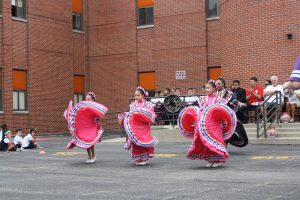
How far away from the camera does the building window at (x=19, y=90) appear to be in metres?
28.2

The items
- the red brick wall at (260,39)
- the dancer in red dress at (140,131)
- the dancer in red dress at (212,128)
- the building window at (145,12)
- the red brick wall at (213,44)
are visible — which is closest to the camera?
the dancer in red dress at (212,128)

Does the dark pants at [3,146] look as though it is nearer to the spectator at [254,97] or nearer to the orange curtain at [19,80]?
the spectator at [254,97]

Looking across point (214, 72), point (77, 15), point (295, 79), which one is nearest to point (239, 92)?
point (214, 72)

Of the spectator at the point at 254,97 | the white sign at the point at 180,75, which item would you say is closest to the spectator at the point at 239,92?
the spectator at the point at 254,97

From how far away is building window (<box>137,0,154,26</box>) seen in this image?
102 ft

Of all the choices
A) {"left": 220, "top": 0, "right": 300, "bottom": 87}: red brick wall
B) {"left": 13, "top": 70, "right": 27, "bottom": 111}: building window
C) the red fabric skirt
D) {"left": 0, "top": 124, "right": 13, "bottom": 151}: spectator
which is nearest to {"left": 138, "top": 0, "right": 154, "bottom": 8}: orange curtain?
{"left": 13, "top": 70, "right": 27, "bottom": 111}: building window

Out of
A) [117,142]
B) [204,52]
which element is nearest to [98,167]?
[117,142]

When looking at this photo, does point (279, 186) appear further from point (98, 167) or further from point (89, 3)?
point (89, 3)

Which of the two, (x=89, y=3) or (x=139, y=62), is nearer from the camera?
(x=139, y=62)

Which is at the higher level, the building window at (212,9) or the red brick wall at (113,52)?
the building window at (212,9)

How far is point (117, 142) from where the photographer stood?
68.1 ft

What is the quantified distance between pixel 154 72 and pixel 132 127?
18.7 m

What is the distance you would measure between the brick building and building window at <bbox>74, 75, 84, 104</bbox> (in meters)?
0.06

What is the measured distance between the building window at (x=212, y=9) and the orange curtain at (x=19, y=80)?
10.2 metres
